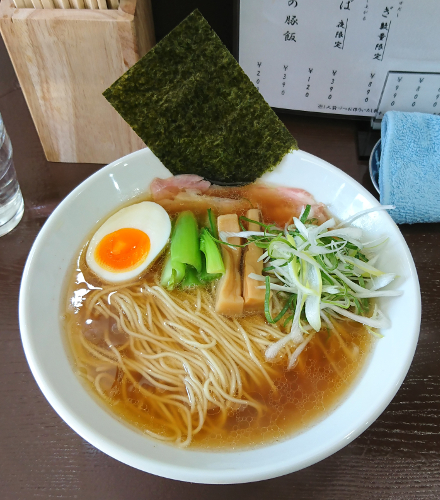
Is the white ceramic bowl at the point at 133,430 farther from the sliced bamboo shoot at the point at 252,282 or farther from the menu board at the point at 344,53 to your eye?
the menu board at the point at 344,53

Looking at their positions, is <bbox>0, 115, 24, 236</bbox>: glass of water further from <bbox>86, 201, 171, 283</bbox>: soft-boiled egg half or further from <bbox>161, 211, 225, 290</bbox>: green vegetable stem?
<bbox>161, 211, 225, 290</bbox>: green vegetable stem

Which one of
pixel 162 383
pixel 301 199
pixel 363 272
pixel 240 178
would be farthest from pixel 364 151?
pixel 162 383

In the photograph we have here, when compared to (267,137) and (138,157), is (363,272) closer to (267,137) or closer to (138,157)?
(267,137)

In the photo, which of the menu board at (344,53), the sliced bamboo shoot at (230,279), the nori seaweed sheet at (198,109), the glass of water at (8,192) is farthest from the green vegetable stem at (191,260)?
the menu board at (344,53)

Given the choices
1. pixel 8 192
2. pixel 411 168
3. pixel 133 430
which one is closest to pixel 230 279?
pixel 133 430

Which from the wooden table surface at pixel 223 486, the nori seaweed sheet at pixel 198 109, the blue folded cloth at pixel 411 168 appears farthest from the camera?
the blue folded cloth at pixel 411 168

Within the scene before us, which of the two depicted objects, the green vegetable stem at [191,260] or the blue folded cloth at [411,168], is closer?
the green vegetable stem at [191,260]
